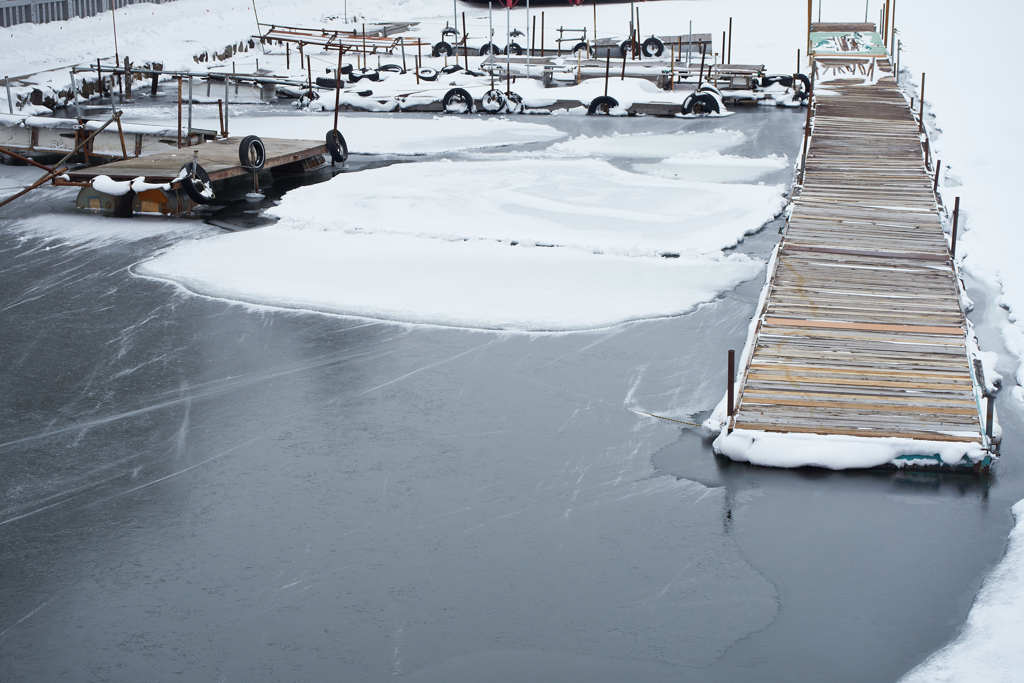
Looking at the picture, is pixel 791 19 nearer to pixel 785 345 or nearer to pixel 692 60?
pixel 692 60

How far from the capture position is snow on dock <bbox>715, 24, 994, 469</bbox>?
9391 mm

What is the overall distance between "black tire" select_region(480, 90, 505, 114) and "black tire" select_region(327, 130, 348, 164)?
25.2ft

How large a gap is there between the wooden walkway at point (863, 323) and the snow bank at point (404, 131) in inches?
358

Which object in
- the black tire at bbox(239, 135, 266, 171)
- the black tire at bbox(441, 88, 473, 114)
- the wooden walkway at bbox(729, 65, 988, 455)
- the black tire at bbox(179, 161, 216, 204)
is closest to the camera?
the wooden walkway at bbox(729, 65, 988, 455)

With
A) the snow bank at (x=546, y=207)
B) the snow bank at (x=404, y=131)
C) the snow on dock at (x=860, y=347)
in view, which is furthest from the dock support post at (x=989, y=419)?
the snow bank at (x=404, y=131)

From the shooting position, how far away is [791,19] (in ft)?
161

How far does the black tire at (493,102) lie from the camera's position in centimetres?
3005

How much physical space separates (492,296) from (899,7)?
159 ft

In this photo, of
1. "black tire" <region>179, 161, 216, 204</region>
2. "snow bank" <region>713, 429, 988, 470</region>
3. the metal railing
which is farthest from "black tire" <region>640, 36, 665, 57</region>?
"snow bank" <region>713, 429, 988, 470</region>

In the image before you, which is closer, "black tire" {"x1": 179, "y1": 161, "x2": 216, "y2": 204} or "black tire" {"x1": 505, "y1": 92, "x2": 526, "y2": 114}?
"black tire" {"x1": 179, "y1": 161, "x2": 216, "y2": 204}

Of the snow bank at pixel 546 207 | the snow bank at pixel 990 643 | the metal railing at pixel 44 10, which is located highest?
the metal railing at pixel 44 10

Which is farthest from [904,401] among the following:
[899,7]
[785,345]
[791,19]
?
[899,7]

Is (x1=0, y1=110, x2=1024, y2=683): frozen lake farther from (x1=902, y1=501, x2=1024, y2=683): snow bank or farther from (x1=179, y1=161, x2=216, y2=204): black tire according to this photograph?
(x1=179, y1=161, x2=216, y2=204): black tire

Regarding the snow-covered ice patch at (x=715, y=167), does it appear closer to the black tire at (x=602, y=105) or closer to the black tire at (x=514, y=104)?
the black tire at (x=602, y=105)
